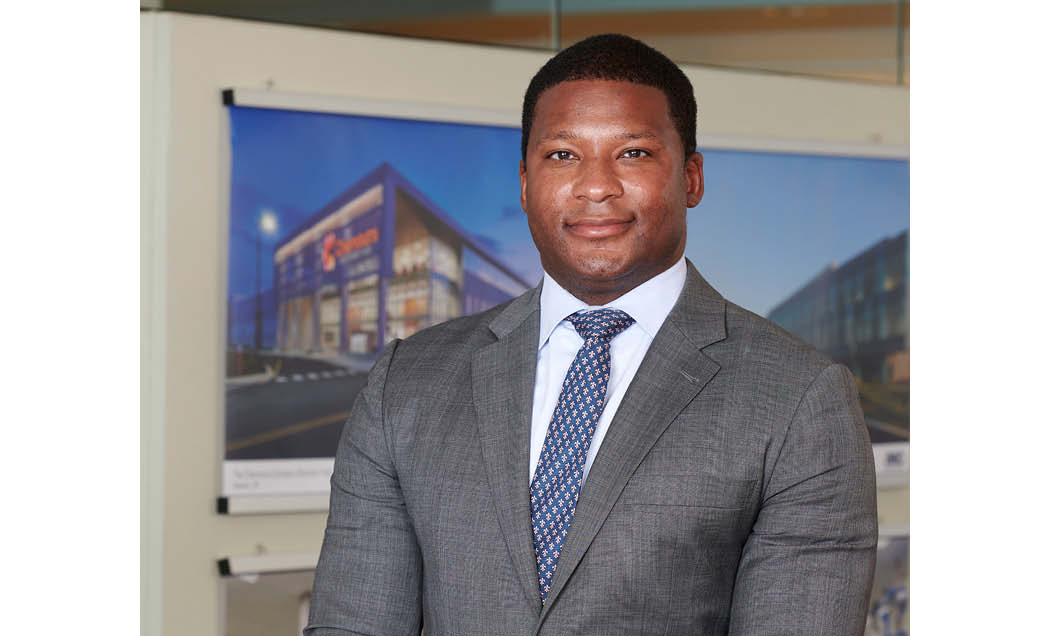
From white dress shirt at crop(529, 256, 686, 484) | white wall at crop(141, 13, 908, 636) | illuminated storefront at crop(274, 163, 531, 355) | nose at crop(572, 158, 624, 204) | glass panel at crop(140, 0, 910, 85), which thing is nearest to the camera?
nose at crop(572, 158, 624, 204)

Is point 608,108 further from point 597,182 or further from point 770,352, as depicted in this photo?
point 770,352

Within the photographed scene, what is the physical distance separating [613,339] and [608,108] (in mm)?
321

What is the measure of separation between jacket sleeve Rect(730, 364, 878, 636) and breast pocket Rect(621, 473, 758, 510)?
0.04 metres

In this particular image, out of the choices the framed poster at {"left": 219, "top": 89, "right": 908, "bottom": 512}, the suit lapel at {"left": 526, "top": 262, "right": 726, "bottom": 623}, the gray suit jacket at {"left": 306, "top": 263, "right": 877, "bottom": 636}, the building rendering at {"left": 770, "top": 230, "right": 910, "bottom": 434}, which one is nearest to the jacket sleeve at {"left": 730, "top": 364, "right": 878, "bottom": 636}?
the gray suit jacket at {"left": 306, "top": 263, "right": 877, "bottom": 636}

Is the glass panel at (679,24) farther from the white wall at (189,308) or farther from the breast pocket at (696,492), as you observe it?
the breast pocket at (696,492)

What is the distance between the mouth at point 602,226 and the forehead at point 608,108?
0.39 feet

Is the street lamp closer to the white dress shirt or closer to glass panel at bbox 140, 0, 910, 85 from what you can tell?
glass panel at bbox 140, 0, 910, 85

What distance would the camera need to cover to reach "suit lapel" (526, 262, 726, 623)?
145 cm

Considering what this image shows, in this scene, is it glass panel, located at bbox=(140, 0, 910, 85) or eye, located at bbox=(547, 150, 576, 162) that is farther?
glass panel, located at bbox=(140, 0, 910, 85)

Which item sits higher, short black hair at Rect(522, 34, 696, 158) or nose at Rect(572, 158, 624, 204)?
short black hair at Rect(522, 34, 696, 158)

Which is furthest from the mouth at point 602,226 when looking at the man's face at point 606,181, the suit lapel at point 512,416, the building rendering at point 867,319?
the building rendering at point 867,319

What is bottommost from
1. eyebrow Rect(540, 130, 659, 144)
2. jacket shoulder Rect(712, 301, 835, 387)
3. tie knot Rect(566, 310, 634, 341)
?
jacket shoulder Rect(712, 301, 835, 387)

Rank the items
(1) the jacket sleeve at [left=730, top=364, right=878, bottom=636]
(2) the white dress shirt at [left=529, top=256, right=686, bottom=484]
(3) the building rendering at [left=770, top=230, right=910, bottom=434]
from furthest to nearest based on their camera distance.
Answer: (3) the building rendering at [left=770, top=230, right=910, bottom=434] < (2) the white dress shirt at [left=529, top=256, right=686, bottom=484] < (1) the jacket sleeve at [left=730, top=364, right=878, bottom=636]

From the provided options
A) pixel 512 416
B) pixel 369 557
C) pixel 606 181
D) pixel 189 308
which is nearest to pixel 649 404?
pixel 512 416
